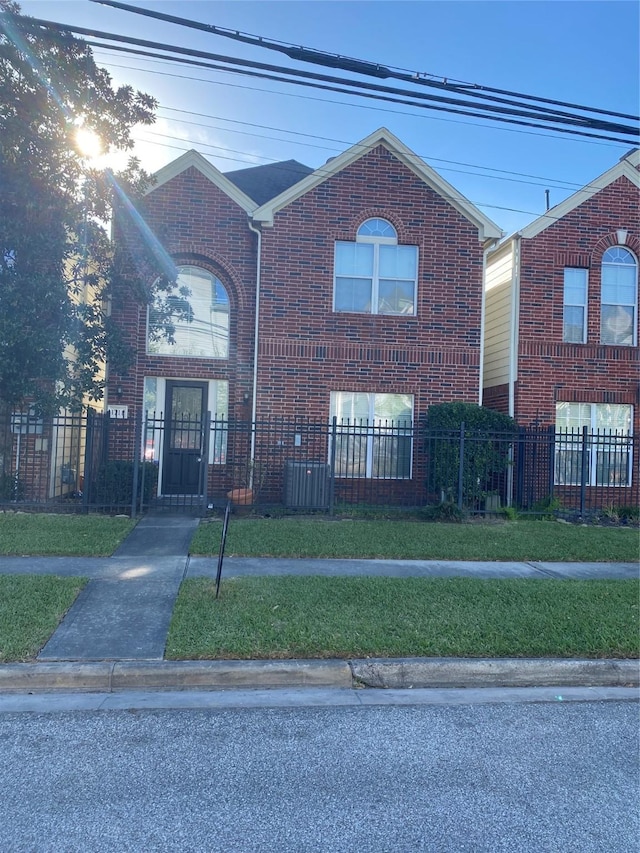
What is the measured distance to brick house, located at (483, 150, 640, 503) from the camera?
13.3 metres

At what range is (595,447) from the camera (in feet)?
44.4

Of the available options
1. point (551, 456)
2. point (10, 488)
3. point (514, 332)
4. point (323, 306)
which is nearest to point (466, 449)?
point (551, 456)

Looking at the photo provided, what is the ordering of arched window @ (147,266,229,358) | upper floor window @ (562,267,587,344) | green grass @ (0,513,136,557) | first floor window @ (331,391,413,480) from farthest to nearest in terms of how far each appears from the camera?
upper floor window @ (562,267,587,344)
first floor window @ (331,391,413,480)
arched window @ (147,266,229,358)
green grass @ (0,513,136,557)

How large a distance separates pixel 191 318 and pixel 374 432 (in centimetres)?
435

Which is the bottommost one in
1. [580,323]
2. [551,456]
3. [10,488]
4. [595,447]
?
[10,488]

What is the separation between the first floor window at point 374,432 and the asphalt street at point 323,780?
8.39 m

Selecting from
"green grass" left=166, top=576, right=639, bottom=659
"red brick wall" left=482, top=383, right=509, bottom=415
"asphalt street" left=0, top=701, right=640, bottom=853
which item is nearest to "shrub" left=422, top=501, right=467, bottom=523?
"red brick wall" left=482, top=383, right=509, bottom=415

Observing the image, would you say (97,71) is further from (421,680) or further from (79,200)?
(421,680)

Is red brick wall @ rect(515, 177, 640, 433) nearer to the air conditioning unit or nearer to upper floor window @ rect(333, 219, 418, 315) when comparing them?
upper floor window @ rect(333, 219, 418, 315)

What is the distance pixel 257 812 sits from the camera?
3195 millimetres

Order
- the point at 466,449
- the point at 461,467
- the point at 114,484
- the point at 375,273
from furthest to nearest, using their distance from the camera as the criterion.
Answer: the point at 375,273, the point at 466,449, the point at 461,467, the point at 114,484

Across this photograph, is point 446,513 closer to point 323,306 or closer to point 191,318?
point 323,306

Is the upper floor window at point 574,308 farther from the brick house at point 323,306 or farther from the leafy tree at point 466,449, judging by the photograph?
the leafy tree at point 466,449

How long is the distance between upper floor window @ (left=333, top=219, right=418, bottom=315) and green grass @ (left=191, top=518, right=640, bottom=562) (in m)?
4.64
